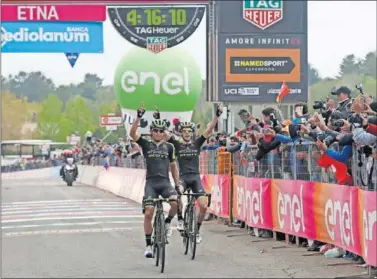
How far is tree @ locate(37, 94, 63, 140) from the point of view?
463ft

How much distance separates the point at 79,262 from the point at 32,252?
177 cm

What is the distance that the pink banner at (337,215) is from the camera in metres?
11.7

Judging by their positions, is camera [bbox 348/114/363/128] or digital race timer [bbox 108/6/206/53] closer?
camera [bbox 348/114/363/128]

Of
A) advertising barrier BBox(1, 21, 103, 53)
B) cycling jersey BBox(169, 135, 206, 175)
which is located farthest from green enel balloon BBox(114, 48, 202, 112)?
cycling jersey BBox(169, 135, 206, 175)

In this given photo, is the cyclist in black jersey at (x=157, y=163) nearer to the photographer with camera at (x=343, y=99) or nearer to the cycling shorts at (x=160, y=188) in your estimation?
the cycling shorts at (x=160, y=188)

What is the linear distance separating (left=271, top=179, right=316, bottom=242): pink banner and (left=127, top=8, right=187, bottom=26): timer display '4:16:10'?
958 cm

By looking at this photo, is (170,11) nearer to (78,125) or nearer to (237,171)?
(237,171)

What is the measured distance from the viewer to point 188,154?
14773mm

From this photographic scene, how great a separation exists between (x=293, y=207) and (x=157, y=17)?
35.8 ft

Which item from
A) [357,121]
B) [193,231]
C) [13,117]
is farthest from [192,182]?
[13,117]

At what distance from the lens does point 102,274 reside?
11.6 m

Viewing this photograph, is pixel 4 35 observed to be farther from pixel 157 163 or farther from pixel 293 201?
pixel 157 163

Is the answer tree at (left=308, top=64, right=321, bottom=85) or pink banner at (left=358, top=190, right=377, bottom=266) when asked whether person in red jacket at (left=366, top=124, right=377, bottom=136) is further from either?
tree at (left=308, top=64, right=321, bottom=85)

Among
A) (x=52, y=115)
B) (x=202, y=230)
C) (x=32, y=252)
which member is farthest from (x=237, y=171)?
(x=52, y=115)
